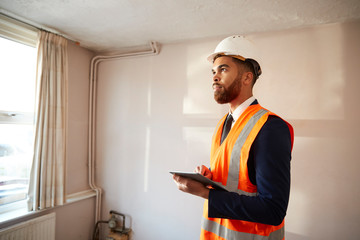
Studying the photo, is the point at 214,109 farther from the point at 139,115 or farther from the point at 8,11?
the point at 8,11

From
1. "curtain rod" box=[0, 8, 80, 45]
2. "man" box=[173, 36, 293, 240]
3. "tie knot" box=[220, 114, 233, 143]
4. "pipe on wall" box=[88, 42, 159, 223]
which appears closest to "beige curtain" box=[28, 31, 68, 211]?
"curtain rod" box=[0, 8, 80, 45]

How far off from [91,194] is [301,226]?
7.89ft

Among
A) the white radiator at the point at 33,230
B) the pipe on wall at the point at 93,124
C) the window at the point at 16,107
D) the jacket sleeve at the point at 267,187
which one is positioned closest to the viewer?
the jacket sleeve at the point at 267,187

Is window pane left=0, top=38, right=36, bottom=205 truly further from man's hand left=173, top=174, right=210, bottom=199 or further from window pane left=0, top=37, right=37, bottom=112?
man's hand left=173, top=174, right=210, bottom=199

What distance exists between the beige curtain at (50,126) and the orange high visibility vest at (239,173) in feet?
6.06

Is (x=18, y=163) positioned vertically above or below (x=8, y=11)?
below

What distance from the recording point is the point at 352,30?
6.35 feet

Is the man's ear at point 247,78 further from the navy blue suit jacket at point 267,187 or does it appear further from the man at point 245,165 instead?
the navy blue suit jacket at point 267,187

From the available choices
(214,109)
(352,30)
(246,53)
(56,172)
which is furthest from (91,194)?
(352,30)

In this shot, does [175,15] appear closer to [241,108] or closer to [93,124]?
[241,108]

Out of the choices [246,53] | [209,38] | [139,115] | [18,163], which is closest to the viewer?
[246,53]

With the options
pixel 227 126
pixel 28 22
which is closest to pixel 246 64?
pixel 227 126

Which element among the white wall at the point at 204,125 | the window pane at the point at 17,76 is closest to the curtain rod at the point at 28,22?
the window pane at the point at 17,76

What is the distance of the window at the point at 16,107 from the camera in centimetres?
213
